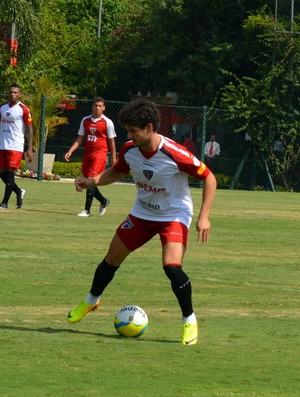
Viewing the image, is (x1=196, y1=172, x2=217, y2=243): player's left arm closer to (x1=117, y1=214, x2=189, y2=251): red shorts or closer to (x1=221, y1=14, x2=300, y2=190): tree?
(x1=117, y1=214, x2=189, y2=251): red shorts

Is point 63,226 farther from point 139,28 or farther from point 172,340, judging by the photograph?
point 139,28

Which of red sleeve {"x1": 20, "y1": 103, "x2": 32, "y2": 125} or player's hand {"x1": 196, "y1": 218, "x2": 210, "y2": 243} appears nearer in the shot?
player's hand {"x1": 196, "y1": 218, "x2": 210, "y2": 243}

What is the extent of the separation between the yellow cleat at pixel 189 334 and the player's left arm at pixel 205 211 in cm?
64

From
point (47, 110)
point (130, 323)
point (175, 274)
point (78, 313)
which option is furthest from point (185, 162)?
point (47, 110)

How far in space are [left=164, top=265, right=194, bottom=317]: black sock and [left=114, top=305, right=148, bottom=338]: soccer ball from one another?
1.11ft

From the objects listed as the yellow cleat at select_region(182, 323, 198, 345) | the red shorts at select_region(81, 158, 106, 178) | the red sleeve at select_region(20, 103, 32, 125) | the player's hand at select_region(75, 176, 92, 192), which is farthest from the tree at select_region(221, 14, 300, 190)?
the yellow cleat at select_region(182, 323, 198, 345)

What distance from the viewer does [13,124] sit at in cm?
2117

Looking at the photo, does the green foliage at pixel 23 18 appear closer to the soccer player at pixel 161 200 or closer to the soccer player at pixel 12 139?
the soccer player at pixel 12 139

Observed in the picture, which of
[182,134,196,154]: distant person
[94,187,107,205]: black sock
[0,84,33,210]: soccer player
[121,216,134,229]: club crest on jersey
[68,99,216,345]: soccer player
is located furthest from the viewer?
[182,134,196,154]: distant person

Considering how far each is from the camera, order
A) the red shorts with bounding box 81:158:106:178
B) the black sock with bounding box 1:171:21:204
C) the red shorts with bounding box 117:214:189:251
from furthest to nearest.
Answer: the black sock with bounding box 1:171:21:204
the red shorts with bounding box 81:158:106:178
the red shorts with bounding box 117:214:189:251

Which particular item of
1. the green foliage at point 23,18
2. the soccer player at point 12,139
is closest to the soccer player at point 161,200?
the soccer player at point 12,139

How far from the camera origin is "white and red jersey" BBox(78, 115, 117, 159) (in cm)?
2038

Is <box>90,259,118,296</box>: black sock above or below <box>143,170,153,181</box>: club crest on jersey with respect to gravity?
below

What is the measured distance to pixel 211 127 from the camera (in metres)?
37.4
